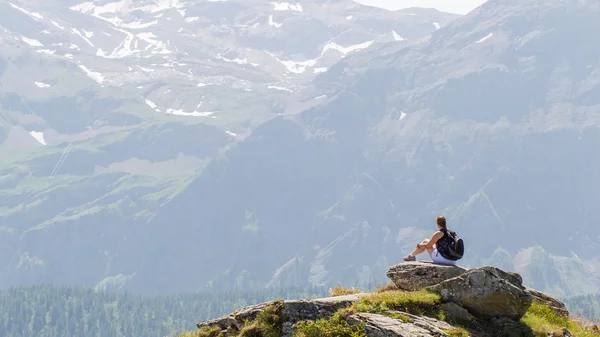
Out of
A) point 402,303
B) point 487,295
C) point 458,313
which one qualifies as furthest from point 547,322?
point 402,303

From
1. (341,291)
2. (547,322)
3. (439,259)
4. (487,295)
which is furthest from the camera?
(341,291)

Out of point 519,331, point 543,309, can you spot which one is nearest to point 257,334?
point 519,331

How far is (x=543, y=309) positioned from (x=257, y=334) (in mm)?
10059

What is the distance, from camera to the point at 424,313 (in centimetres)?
2753

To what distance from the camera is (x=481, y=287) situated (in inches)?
1097

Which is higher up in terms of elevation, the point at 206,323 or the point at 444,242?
the point at 444,242

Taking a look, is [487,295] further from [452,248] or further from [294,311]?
[294,311]

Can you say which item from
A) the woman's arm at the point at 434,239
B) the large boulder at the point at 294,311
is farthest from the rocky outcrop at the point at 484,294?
the woman's arm at the point at 434,239

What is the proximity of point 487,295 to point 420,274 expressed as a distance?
131 inches

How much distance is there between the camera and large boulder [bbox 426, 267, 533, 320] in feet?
91.0

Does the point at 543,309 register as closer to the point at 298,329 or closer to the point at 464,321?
the point at 464,321

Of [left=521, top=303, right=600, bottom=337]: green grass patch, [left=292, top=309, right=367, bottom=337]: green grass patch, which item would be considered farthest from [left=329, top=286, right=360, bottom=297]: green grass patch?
[left=521, top=303, right=600, bottom=337]: green grass patch

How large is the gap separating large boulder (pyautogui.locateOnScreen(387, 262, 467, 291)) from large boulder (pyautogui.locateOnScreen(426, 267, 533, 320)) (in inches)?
65.2

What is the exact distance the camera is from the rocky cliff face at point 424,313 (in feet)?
86.5
